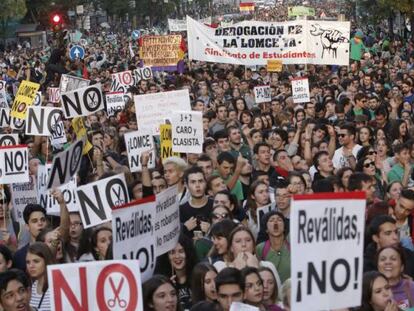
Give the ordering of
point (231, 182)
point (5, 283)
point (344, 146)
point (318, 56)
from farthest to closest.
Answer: point (318, 56), point (344, 146), point (231, 182), point (5, 283)

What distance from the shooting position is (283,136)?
14078 millimetres

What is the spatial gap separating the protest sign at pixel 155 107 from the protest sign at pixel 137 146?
200cm

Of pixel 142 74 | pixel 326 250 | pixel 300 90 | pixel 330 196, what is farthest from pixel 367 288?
pixel 142 74

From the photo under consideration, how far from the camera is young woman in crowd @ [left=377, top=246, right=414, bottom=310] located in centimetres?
762

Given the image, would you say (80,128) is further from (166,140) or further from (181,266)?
(181,266)

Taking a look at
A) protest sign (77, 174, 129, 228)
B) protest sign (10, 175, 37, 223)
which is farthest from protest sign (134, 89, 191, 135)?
protest sign (77, 174, 129, 228)

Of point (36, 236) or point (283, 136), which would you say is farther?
point (283, 136)

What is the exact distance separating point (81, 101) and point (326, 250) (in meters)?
8.14

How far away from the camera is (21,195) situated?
11789 mm

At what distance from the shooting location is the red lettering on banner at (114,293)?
6.47 meters

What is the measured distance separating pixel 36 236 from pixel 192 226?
1.39m

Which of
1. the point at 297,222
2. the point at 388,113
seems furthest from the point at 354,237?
the point at 388,113

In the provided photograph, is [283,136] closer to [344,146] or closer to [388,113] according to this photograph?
[344,146]

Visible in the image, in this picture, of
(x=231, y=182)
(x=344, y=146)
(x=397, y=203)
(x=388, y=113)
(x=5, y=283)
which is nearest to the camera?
(x=5, y=283)
